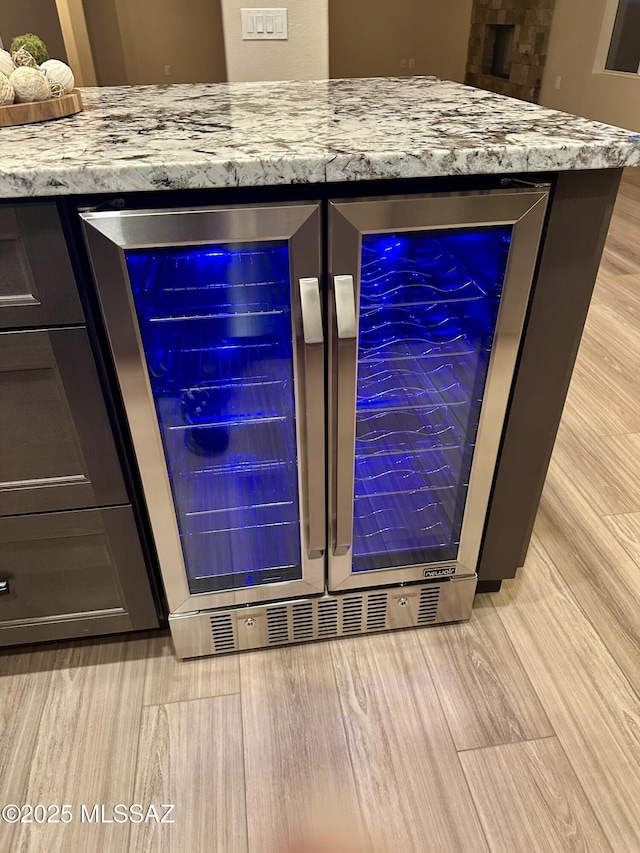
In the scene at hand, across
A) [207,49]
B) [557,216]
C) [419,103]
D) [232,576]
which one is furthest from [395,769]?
[207,49]

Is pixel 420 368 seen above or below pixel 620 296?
above

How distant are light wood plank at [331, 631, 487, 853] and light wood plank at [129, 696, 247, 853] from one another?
0.80ft

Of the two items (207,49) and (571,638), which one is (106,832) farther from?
(207,49)

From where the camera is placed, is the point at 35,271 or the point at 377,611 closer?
the point at 35,271

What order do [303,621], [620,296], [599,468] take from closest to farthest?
[303,621] < [599,468] < [620,296]

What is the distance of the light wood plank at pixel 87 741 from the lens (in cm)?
110

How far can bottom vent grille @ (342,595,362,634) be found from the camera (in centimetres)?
138

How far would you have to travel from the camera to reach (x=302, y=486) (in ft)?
3.89

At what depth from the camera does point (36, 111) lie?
1152 mm

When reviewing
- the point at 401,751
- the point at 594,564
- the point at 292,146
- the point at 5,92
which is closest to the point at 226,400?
the point at 292,146

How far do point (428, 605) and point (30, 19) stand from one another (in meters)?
4.66

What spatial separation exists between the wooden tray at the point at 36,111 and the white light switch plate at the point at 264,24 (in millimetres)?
1412

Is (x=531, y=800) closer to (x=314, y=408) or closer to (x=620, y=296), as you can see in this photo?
(x=314, y=408)

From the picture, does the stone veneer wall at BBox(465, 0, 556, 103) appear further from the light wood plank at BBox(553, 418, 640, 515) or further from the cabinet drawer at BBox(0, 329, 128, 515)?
the cabinet drawer at BBox(0, 329, 128, 515)
